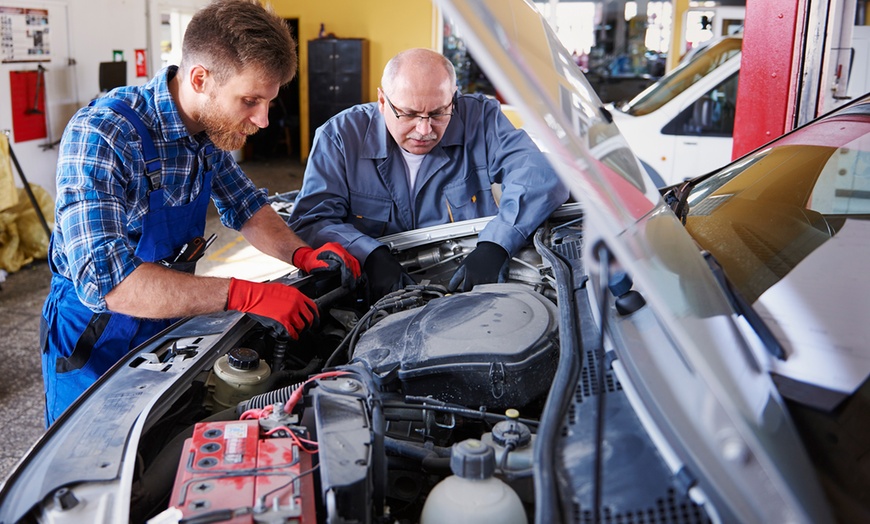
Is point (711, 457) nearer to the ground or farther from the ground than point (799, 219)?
nearer to the ground

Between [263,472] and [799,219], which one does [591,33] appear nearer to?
[799,219]

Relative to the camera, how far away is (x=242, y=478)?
4.24ft

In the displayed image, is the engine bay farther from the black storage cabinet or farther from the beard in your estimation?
the black storage cabinet

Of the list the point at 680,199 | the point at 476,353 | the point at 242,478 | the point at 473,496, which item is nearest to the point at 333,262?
the point at 476,353

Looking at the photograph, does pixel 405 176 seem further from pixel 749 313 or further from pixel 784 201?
pixel 749 313

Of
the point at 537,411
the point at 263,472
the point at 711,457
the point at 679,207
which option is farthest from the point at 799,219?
the point at 263,472

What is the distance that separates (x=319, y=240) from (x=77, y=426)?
1.32 metres

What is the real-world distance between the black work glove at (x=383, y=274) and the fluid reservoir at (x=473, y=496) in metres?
1.14

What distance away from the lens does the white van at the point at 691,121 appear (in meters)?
5.89

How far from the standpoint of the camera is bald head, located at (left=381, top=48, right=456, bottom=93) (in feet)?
8.84

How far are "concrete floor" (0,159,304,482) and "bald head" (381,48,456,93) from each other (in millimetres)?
1990

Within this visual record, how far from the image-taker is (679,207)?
2.08 meters

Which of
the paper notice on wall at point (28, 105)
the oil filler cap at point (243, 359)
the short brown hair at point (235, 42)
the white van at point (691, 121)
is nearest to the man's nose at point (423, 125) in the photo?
the short brown hair at point (235, 42)

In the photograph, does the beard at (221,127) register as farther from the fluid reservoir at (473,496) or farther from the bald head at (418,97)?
the fluid reservoir at (473,496)
